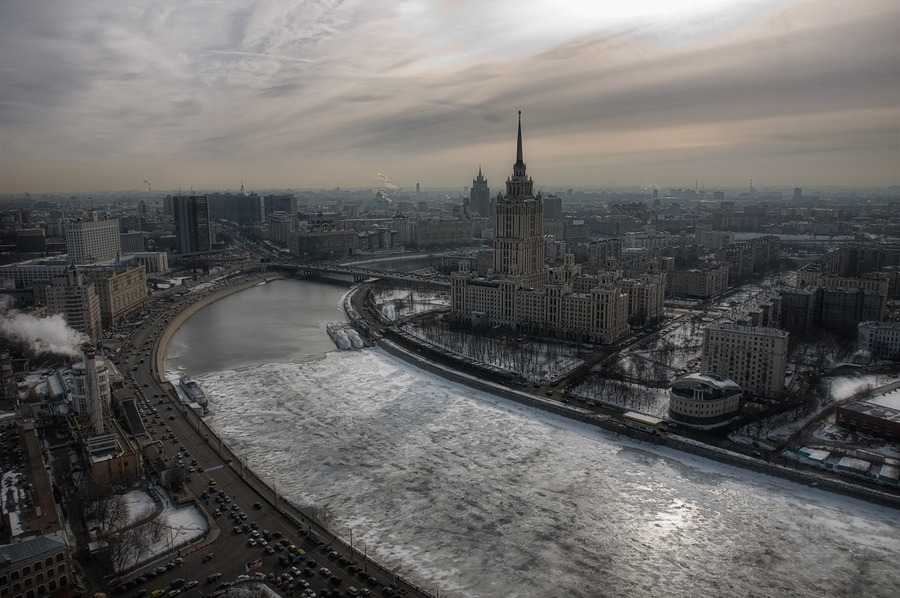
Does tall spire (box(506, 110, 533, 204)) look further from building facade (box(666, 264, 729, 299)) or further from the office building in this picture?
the office building

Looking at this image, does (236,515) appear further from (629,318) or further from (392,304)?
(392,304)

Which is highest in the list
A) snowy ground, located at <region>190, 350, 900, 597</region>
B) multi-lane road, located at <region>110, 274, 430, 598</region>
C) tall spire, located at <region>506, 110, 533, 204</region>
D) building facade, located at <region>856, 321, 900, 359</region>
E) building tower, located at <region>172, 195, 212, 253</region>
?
tall spire, located at <region>506, 110, 533, 204</region>

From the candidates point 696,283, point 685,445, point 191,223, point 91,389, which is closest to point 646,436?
point 685,445

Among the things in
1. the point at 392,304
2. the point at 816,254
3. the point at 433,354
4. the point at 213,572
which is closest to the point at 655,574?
the point at 213,572

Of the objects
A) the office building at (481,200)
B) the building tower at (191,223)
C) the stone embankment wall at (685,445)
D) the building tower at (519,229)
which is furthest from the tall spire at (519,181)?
the office building at (481,200)

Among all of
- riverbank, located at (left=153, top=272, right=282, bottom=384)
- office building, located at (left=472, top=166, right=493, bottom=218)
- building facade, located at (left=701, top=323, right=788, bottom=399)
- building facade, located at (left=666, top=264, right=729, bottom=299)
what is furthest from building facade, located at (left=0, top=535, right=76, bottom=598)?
office building, located at (left=472, top=166, right=493, bottom=218)

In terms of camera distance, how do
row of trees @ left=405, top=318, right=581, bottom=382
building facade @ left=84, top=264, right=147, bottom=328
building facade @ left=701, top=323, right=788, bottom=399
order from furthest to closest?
building facade @ left=84, top=264, right=147, bottom=328, row of trees @ left=405, top=318, right=581, bottom=382, building facade @ left=701, top=323, right=788, bottom=399

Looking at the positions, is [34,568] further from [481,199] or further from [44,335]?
[481,199]
